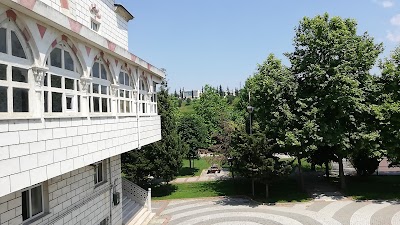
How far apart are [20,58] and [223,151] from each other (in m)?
22.4

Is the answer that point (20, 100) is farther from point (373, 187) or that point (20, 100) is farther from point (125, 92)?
point (373, 187)

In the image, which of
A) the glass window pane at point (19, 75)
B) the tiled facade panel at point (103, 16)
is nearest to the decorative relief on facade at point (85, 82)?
the tiled facade panel at point (103, 16)

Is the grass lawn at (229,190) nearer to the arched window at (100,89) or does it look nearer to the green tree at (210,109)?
the arched window at (100,89)

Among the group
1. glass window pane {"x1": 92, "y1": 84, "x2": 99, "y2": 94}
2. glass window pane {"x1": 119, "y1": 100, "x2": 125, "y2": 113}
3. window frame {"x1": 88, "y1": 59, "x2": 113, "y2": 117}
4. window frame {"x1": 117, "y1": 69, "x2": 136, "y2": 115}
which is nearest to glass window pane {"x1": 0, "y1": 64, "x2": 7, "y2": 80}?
window frame {"x1": 88, "y1": 59, "x2": 113, "y2": 117}

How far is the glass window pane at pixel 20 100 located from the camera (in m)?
6.30

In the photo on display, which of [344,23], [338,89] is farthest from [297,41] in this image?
[338,89]

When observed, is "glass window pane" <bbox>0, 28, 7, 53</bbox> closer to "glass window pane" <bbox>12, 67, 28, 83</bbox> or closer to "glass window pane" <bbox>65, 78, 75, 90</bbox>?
"glass window pane" <bbox>12, 67, 28, 83</bbox>

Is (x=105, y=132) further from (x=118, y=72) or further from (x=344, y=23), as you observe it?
(x=344, y=23)

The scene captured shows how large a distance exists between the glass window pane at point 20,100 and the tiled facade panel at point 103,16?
11.8 feet

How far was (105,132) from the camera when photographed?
10102mm

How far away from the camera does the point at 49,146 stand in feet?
23.2

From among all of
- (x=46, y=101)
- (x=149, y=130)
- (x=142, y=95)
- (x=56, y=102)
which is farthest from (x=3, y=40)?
(x=149, y=130)

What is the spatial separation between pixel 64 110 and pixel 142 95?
6.71m

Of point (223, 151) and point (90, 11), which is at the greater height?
point (90, 11)
